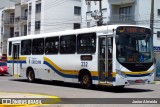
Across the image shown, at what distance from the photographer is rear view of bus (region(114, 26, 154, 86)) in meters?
18.8

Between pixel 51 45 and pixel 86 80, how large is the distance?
429cm

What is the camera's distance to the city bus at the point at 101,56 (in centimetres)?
1892

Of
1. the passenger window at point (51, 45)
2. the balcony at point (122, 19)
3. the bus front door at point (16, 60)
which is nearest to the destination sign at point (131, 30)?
the passenger window at point (51, 45)

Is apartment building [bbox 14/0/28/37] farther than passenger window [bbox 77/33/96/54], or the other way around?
apartment building [bbox 14/0/28/37]

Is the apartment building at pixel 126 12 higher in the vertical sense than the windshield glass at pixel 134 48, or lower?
higher

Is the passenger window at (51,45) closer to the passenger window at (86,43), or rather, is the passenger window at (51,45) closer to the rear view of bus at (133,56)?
the passenger window at (86,43)

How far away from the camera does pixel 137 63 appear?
1919cm

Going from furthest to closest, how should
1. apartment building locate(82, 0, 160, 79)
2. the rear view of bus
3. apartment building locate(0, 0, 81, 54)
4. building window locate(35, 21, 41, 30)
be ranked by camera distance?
building window locate(35, 21, 41, 30), apartment building locate(0, 0, 81, 54), apartment building locate(82, 0, 160, 79), the rear view of bus

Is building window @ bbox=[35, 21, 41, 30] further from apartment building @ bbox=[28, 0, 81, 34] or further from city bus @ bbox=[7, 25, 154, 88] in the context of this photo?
city bus @ bbox=[7, 25, 154, 88]

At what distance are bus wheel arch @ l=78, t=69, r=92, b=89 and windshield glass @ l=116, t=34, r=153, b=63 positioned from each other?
8.16ft

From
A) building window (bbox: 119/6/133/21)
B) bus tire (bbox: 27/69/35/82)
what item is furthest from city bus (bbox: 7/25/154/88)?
building window (bbox: 119/6/133/21)

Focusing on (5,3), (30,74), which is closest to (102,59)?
(30,74)

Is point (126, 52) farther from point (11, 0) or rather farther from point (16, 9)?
point (11, 0)

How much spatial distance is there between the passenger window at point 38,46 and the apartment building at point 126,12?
24626mm
